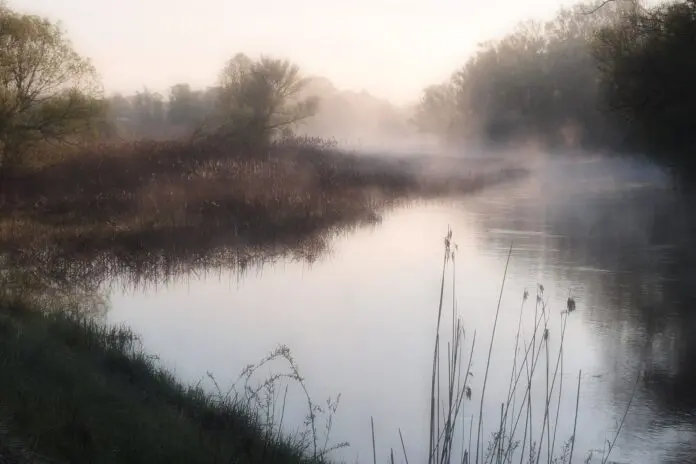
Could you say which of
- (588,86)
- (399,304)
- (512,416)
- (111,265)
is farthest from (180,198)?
(588,86)

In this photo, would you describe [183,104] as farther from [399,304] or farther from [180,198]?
[399,304]

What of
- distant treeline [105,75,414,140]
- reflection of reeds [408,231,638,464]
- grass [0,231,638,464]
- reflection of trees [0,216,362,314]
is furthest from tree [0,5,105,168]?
reflection of reeds [408,231,638,464]

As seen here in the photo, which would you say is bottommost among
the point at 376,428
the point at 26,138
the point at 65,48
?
the point at 376,428

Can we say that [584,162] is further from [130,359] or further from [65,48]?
[130,359]

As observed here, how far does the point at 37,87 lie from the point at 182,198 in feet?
11.4

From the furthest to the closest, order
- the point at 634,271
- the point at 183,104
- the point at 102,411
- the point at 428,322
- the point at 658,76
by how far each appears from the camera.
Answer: the point at 183,104, the point at 658,76, the point at 634,271, the point at 428,322, the point at 102,411

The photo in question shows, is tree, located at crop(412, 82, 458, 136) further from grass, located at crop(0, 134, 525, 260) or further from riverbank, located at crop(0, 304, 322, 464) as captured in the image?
riverbank, located at crop(0, 304, 322, 464)

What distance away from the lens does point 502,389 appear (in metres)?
5.99

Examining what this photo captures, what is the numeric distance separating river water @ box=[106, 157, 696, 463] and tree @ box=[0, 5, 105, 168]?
19.5 feet

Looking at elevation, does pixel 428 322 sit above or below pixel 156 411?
below

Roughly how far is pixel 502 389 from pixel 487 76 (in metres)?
34.7

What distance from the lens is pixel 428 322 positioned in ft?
26.1

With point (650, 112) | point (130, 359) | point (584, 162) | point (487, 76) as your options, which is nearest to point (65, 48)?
point (650, 112)

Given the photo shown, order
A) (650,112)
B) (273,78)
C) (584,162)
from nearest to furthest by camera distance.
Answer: (650,112)
(273,78)
(584,162)
